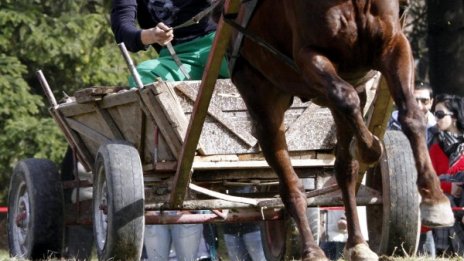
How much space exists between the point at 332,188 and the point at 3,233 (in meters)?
9.93

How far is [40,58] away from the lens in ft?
50.3

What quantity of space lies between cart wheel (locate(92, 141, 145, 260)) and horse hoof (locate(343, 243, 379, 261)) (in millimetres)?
1411

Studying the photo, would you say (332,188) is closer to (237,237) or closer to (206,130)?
(206,130)

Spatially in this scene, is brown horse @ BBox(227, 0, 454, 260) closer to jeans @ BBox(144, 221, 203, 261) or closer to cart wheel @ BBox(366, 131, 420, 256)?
cart wheel @ BBox(366, 131, 420, 256)

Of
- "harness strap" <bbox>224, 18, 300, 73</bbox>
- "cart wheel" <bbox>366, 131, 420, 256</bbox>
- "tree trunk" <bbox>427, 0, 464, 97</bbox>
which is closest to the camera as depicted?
"harness strap" <bbox>224, 18, 300, 73</bbox>

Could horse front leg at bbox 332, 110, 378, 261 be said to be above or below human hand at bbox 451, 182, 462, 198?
below

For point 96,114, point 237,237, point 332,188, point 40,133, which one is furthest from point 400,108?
point 40,133

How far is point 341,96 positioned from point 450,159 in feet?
14.0

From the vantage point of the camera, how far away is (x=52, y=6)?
15.8 metres

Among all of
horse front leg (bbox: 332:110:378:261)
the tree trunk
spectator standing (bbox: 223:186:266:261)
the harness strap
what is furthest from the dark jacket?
the tree trunk

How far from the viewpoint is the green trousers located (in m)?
8.66

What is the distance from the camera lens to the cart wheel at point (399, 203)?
26.8ft

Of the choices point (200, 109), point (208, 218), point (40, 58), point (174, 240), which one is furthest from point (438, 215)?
point (40, 58)

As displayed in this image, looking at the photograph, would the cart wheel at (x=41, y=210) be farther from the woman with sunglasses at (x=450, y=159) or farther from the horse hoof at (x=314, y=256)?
the woman with sunglasses at (x=450, y=159)
